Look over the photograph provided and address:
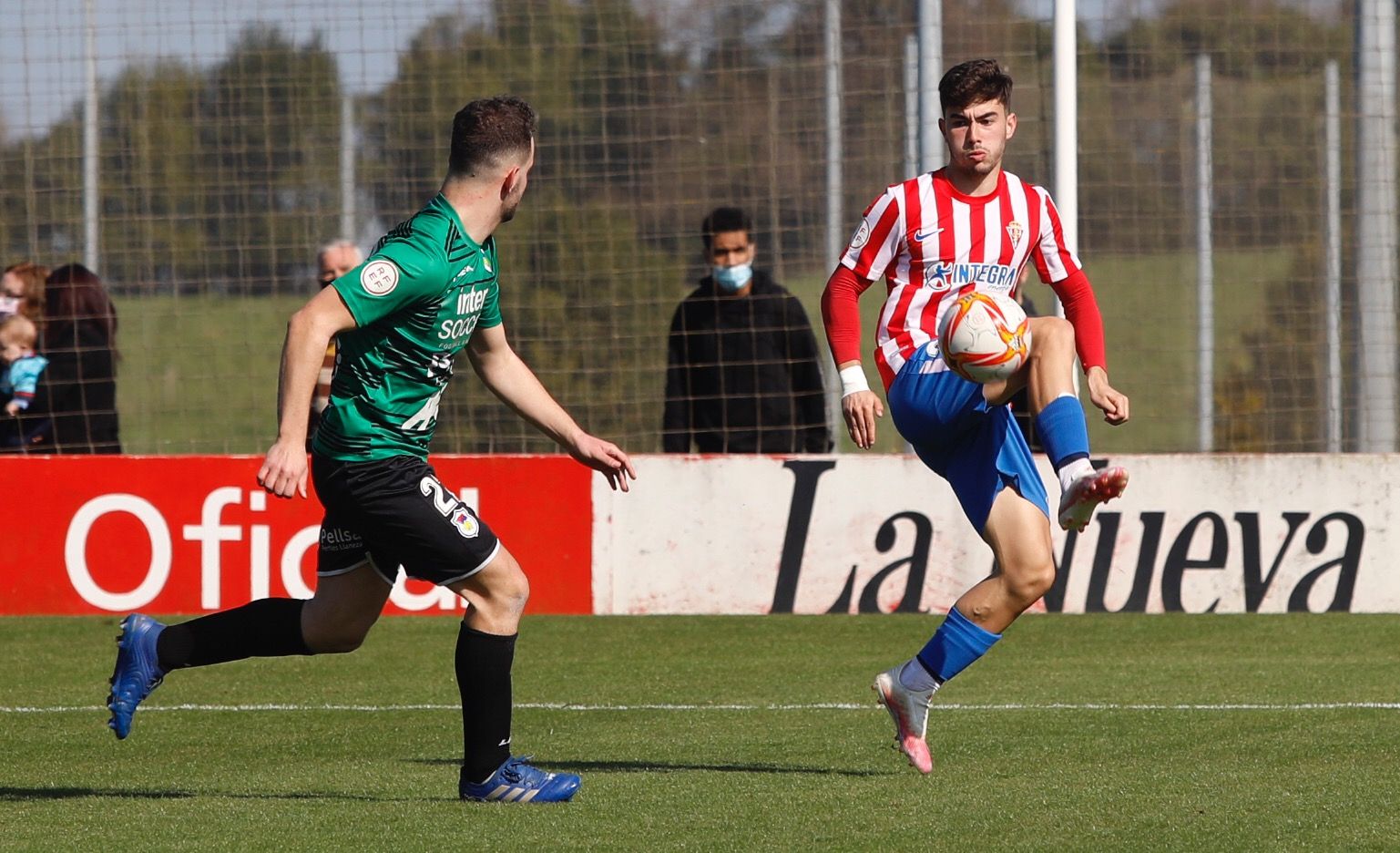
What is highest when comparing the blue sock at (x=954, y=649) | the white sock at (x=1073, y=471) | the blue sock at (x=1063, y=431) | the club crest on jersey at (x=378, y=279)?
the club crest on jersey at (x=378, y=279)

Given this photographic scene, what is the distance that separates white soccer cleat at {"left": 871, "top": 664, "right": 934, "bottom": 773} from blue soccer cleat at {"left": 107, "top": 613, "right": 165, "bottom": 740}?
6.71 feet

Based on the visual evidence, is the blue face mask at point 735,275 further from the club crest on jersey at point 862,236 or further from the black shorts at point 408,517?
the black shorts at point 408,517

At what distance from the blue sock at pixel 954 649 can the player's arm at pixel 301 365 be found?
1.96 metres

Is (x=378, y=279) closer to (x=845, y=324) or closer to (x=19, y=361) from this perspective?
(x=845, y=324)

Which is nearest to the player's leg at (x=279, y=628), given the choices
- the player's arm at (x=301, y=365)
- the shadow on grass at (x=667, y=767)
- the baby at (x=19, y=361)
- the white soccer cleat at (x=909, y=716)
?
the player's arm at (x=301, y=365)

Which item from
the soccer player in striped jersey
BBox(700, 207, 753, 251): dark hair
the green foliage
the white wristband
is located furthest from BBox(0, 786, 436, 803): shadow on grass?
the green foliage

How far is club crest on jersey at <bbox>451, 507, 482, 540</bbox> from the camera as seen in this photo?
5215 mm

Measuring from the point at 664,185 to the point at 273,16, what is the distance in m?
2.46

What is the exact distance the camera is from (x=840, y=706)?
7293mm

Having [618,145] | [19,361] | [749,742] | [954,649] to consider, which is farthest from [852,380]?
[19,361]

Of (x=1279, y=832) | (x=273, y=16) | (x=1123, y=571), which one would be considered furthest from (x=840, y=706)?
(x=273, y=16)

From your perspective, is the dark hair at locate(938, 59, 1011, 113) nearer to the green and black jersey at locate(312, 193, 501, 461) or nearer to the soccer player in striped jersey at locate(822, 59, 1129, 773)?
the soccer player in striped jersey at locate(822, 59, 1129, 773)

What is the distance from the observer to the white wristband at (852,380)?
6156mm

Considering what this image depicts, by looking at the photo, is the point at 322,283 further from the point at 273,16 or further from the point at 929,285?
the point at 929,285
